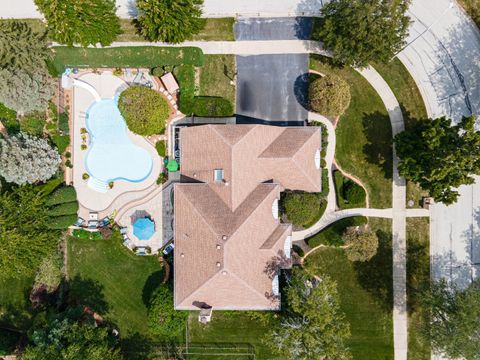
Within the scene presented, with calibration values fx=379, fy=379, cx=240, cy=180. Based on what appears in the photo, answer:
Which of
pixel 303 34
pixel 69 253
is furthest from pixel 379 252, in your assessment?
pixel 69 253

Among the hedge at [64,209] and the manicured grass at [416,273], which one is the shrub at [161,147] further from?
the manicured grass at [416,273]

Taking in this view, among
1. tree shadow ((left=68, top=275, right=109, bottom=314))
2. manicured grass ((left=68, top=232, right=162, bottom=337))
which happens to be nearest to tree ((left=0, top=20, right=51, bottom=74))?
manicured grass ((left=68, top=232, right=162, bottom=337))

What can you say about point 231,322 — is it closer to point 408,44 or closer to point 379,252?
point 379,252

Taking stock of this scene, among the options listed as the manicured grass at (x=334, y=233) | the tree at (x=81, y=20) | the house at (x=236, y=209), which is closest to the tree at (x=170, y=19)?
the tree at (x=81, y=20)

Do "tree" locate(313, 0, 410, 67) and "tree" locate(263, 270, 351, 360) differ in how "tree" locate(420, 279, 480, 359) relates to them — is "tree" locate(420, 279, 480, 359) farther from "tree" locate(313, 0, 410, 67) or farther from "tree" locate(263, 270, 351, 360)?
"tree" locate(313, 0, 410, 67)

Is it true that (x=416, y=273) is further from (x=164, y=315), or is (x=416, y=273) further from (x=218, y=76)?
(x=218, y=76)


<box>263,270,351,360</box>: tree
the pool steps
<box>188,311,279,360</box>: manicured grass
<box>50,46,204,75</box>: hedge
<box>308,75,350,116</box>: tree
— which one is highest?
<box>50,46,204,75</box>: hedge
